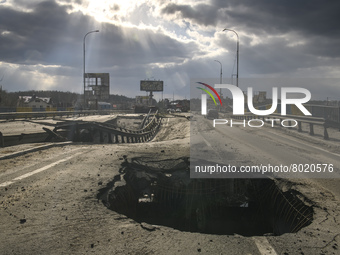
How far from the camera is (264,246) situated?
4008 millimetres

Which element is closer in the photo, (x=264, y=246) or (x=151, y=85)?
(x=264, y=246)

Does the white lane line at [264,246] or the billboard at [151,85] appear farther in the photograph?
the billboard at [151,85]

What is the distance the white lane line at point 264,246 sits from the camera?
3.82 meters

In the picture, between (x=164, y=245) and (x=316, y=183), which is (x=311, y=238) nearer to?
(x=164, y=245)

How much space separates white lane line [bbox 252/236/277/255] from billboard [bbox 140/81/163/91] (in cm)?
10950

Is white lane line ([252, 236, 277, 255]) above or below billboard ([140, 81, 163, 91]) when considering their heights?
below

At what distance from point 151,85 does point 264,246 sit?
111m

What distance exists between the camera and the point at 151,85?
11375 centimetres

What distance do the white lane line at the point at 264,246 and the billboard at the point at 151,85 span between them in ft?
359

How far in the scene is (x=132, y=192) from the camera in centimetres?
787

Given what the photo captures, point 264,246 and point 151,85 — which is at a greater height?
point 151,85

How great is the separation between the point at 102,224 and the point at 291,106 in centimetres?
2609

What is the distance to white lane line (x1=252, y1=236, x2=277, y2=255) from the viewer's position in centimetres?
382

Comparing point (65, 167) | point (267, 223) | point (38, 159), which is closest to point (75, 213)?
point (65, 167)
